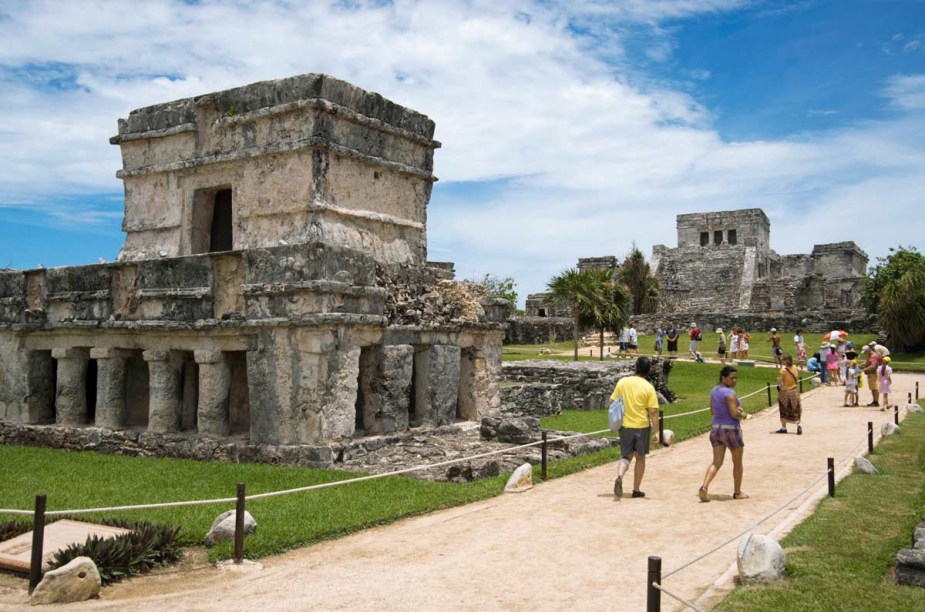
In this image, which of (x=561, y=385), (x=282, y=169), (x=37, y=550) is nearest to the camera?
(x=37, y=550)

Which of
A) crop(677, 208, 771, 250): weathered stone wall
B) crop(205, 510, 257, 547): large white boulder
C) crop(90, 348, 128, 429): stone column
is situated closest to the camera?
crop(205, 510, 257, 547): large white boulder

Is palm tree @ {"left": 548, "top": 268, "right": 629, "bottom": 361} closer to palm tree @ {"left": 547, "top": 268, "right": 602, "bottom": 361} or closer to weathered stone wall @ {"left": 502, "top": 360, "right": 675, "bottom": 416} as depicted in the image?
palm tree @ {"left": 547, "top": 268, "right": 602, "bottom": 361}

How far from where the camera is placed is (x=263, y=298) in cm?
1153

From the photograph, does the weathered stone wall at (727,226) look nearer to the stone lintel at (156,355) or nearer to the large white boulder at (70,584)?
the stone lintel at (156,355)

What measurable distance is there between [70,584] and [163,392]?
24.0 ft

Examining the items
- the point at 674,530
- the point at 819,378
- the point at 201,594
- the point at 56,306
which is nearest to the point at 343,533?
the point at 201,594

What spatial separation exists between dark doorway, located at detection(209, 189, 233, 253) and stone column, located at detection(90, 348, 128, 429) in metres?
2.48

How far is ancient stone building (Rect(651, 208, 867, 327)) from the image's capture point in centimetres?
4622

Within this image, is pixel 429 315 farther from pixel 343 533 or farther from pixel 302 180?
pixel 343 533

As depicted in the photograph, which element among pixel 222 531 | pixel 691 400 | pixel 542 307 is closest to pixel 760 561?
pixel 222 531

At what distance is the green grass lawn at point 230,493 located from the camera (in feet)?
25.3

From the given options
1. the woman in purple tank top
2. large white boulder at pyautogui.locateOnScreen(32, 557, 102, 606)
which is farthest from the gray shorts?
large white boulder at pyautogui.locateOnScreen(32, 557, 102, 606)

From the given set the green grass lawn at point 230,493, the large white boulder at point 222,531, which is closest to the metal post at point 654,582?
the green grass lawn at point 230,493

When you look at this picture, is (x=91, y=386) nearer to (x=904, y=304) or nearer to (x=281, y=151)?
(x=281, y=151)
